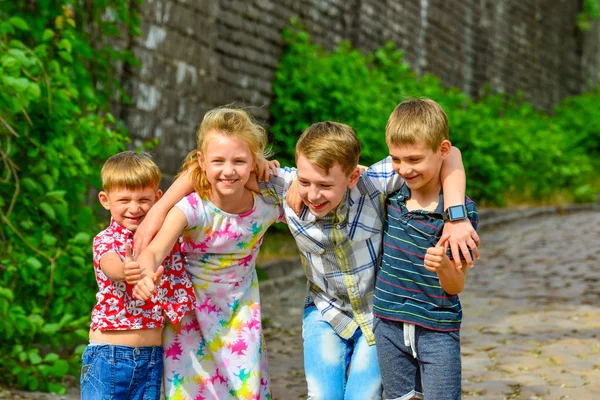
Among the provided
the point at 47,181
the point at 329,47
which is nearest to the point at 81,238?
the point at 47,181

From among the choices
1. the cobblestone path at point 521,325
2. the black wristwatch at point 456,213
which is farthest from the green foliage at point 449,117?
the black wristwatch at point 456,213

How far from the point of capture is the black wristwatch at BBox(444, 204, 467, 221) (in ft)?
9.80

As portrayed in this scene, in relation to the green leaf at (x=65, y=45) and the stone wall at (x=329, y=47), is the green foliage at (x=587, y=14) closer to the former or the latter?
the stone wall at (x=329, y=47)

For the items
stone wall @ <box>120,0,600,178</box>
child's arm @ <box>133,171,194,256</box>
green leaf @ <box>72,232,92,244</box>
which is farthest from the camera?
stone wall @ <box>120,0,600,178</box>

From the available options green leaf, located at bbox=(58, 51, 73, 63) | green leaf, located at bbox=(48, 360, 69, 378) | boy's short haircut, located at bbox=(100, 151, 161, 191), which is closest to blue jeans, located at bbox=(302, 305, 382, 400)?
boy's short haircut, located at bbox=(100, 151, 161, 191)

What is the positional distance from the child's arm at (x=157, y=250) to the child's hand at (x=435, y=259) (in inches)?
33.0

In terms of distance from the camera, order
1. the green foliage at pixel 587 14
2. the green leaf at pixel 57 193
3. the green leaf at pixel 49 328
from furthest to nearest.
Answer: the green foliage at pixel 587 14
the green leaf at pixel 57 193
the green leaf at pixel 49 328

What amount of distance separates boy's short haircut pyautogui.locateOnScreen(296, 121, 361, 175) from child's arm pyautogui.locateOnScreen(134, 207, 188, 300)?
472 mm

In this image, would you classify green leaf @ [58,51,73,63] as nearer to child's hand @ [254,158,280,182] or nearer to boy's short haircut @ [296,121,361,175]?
child's hand @ [254,158,280,182]

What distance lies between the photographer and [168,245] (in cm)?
307

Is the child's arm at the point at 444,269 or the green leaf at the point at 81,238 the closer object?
the child's arm at the point at 444,269

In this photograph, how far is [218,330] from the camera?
130 inches

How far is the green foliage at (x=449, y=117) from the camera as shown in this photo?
9969mm

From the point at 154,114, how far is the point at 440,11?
32.2ft
